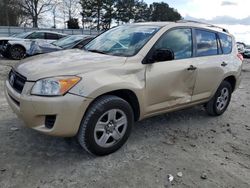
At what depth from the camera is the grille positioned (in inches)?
138

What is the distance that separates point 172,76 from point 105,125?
1260 millimetres

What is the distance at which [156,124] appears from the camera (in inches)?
197

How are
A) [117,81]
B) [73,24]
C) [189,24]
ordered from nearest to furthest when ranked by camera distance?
[117,81] → [189,24] → [73,24]

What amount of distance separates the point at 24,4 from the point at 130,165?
1667 inches

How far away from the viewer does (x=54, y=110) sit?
3.20 metres

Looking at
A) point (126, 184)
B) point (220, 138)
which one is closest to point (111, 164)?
point (126, 184)

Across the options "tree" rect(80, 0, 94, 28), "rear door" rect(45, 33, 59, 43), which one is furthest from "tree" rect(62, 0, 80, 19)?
"rear door" rect(45, 33, 59, 43)

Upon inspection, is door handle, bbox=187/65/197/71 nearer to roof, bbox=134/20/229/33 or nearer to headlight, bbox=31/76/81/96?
roof, bbox=134/20/229/33

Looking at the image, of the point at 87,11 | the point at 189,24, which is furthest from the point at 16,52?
the point at 87,11

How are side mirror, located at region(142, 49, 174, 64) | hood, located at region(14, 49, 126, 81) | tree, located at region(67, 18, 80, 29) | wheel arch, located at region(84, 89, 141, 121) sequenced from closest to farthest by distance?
1. hood, located at region(14, 49, 126, 81)
2. wheel arch, located at region(84, 89, 141, 121)
3. side mirror, located at region(142, 49, 174, 64)
4. tree, located at region(67, 18, 80, 29)

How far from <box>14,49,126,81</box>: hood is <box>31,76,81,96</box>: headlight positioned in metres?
0.07

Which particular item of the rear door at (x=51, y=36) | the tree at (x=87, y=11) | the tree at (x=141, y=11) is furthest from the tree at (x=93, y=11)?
the rear door at (x=51, y=36)

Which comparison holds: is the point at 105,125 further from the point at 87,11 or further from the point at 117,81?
the point at 87,11

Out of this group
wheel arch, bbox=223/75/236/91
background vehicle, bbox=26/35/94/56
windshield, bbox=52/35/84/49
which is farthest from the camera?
windshield, bbox=52/35/84/49
